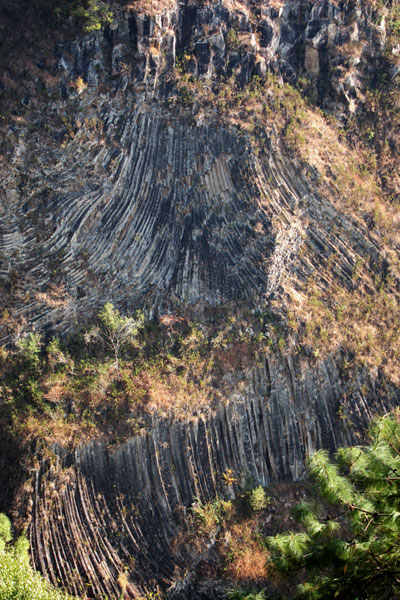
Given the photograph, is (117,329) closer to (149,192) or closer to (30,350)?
(30,350)

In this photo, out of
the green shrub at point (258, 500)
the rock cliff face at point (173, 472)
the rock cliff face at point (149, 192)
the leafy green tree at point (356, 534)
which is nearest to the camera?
the leafy green tree at point (356, 534)

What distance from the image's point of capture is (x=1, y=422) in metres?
17.6

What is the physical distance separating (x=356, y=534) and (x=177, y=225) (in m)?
14.4

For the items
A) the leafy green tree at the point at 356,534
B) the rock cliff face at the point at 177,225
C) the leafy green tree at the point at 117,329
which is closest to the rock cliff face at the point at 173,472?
the rock cliff face at the point at 177,225

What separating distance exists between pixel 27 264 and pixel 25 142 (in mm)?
4641

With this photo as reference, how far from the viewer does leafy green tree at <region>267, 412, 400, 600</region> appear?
768cm

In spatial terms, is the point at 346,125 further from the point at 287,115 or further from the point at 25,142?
the point at 25,142

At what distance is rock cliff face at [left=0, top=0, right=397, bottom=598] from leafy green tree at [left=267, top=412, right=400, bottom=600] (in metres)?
9.20

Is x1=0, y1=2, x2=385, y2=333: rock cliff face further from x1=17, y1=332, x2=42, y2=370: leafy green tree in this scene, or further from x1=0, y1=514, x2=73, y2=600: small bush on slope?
x1=0, y1=514, x2=73, y2=600: small bush on slope

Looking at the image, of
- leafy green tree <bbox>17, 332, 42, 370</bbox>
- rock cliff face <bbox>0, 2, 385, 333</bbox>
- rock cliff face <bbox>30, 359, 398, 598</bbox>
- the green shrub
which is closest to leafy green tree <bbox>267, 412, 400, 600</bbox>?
the green shrub

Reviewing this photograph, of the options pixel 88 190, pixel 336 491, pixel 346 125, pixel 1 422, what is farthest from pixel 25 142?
pixel 336 491

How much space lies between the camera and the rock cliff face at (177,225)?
18719 millimetres

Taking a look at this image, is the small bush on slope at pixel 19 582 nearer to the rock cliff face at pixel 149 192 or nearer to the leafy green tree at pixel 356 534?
the leafy green tree at pixel 356 534

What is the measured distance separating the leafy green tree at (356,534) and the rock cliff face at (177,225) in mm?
9201
